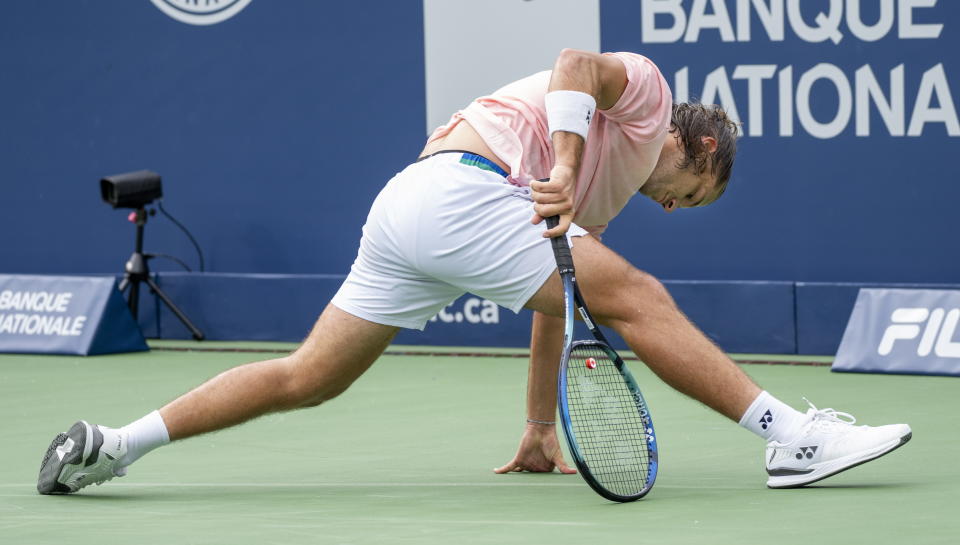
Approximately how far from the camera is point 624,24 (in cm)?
783

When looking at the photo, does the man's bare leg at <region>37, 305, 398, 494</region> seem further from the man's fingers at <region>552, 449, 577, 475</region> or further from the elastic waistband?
the man's fingers at <region>552, 449, 577, 475</region>

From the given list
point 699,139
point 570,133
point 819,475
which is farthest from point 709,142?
point 819,475

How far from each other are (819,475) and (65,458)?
1863 millimetres

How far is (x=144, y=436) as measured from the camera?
4156 mm

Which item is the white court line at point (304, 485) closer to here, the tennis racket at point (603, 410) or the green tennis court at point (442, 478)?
the green tennis court at point (442, 478)

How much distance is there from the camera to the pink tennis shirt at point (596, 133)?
4055 millimetres

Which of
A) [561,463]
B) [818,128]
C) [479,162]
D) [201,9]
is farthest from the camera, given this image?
[201,9]

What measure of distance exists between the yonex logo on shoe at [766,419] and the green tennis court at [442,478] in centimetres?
17

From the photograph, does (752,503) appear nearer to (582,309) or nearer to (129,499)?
(582,309)

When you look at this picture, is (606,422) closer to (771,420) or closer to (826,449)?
(771,420)

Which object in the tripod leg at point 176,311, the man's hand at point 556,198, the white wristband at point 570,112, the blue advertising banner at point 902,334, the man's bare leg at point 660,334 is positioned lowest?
the tripod leg at point 176,311

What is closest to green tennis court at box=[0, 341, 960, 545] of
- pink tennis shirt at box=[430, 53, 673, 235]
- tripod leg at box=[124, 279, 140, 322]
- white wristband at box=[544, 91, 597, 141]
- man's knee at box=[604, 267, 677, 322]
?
man's knee at box=[604, 267, 677, 322]

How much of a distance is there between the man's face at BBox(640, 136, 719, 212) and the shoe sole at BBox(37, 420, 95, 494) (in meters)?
1.57

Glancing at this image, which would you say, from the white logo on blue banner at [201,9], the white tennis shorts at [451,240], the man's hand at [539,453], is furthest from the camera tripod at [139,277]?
the white tennis shorts at [451,240]
